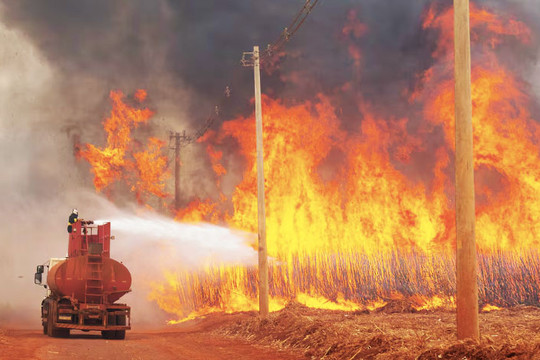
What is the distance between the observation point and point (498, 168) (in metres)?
41.8

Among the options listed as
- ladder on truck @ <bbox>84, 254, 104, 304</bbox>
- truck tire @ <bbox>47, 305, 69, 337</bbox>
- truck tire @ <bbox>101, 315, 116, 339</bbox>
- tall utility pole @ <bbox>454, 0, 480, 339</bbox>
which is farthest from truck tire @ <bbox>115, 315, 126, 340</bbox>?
tall utility pole @ <bbox>454, 0, 480, 339</bbox>

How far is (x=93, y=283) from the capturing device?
92.7 ft

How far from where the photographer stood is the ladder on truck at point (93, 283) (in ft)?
92.6

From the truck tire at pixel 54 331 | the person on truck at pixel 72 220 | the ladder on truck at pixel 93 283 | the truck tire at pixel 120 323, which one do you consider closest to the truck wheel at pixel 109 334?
the truck tire at pixel 120 323

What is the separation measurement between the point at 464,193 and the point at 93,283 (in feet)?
60.9

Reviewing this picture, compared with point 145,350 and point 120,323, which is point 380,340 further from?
point 120,323

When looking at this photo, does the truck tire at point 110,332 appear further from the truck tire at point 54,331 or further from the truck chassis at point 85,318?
the truck tire at point 54,331

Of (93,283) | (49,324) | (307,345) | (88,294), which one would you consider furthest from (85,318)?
(307,345)

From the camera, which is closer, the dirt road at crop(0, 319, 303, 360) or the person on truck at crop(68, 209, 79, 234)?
the dirt road at crop(0, 319, 303, 360)

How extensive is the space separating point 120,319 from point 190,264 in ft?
58.1

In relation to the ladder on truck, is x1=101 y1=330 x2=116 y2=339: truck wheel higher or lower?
lower

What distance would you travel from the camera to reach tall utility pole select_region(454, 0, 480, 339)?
13773 millimetres

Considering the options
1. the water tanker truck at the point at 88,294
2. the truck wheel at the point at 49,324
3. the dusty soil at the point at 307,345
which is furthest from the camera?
the truck wheel at the point at 49,324

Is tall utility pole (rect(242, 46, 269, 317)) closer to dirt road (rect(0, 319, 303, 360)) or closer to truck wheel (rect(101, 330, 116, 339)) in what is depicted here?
dirt road (rect(0, 319, 303, 360))
